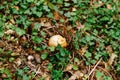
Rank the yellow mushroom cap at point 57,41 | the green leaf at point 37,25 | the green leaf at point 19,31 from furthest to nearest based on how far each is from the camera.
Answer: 1. the green leaf at point 37,25
2. the green leaf at point 19,31
3. the yellow mushroom cap at point 57,41

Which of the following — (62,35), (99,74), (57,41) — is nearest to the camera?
(99,74)

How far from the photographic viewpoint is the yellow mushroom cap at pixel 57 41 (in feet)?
13.9

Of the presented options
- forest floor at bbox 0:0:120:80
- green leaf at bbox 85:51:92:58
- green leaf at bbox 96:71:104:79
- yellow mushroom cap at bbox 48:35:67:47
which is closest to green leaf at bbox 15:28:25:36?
forest floor at bbox 0:0:120:80

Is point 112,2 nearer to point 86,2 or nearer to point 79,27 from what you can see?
point 86,2

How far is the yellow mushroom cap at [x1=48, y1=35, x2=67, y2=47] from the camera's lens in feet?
13.9

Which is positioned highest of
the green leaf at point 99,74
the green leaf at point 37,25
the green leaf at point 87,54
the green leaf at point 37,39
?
the green leaf at point 37,25

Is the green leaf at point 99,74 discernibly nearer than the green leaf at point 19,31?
Yes

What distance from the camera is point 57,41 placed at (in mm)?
4219

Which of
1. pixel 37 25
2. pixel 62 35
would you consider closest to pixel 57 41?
pixel 62 35

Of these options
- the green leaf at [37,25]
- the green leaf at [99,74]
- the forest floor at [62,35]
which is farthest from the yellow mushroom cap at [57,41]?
the green leaf at [99,74]

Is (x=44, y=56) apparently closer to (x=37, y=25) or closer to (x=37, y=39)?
(x=37, y=39)

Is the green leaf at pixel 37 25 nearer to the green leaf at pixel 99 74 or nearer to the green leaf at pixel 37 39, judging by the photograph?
the green leaf at pixel 37 39

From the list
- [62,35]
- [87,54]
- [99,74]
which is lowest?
[99,74]

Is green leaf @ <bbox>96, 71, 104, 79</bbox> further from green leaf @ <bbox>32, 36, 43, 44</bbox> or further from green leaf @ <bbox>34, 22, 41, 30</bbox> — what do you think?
green leaf @ <bbox>34, 22, 41, 30</bbox>
